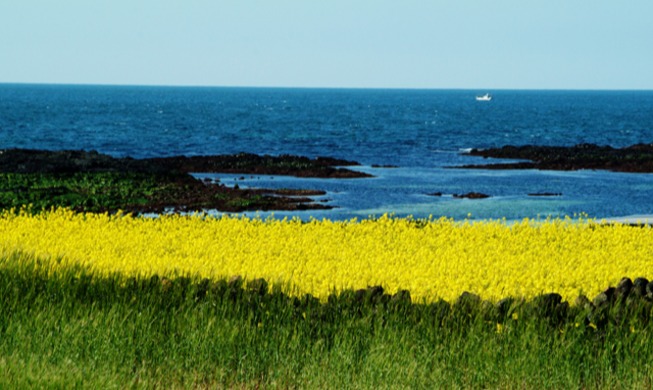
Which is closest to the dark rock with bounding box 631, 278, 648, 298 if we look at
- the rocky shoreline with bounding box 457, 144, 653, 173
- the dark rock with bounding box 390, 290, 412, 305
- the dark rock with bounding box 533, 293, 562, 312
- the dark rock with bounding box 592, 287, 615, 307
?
the dark rock with bounding box 592, 287, 615, 307

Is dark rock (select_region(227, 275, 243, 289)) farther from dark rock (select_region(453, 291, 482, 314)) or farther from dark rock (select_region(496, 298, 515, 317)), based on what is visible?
dark rock (select_region(496, 298, 515, 317))

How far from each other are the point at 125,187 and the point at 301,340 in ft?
87.6

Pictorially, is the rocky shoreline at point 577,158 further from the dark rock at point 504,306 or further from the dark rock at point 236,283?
the dark rock at point 236,283

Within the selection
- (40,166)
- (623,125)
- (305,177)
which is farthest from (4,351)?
(623,125)

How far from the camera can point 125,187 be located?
36344 mm

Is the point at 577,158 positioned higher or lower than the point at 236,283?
lower

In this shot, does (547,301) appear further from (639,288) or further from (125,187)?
(125,187)

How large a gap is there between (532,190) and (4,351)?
3672 centimetres

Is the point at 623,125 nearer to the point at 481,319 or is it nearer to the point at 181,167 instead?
the point at 181,167

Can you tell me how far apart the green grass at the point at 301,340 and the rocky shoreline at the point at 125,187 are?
65.9 ft

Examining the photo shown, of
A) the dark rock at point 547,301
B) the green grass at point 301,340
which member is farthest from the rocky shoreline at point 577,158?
the green grass at point 301,340

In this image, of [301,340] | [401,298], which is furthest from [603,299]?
[301,340]

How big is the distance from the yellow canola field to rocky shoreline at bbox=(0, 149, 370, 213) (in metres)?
13.7

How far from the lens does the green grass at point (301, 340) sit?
9.83m
